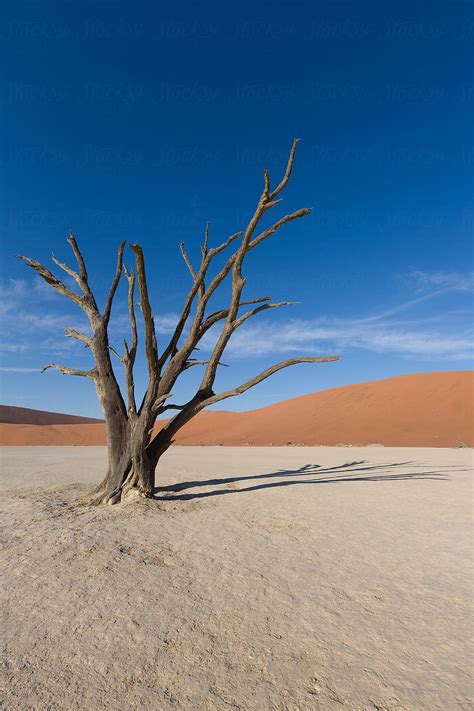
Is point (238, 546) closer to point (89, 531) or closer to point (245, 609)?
point (245, 609)

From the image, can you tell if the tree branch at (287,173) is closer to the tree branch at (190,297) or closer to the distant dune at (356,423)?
the tree branch at (190,297)

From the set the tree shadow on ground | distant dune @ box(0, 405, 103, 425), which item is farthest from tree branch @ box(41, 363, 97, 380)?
distant dune @ box(0, 405, 103, 425)

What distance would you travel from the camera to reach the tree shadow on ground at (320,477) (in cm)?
766

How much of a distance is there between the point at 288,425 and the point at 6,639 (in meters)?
37.4

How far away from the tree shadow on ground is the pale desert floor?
1.44 metres

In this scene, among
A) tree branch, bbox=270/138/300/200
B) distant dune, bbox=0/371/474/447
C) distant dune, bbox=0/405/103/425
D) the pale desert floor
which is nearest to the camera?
the pale desert floor

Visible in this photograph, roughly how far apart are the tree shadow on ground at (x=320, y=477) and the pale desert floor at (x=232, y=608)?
1440 millimetres

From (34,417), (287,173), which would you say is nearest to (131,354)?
(287,173)

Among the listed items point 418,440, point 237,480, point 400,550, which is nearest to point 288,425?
point 418,440

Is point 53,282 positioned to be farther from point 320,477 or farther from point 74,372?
point 320,477

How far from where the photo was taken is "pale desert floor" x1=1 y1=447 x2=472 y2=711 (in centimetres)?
209

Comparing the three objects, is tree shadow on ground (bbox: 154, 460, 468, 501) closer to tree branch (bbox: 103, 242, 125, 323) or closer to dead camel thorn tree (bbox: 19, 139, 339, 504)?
dead camel thorn tree (bbox: 19, 139, 339, 504)

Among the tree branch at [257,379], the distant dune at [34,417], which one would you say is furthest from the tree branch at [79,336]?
the distant dune at [34,417]

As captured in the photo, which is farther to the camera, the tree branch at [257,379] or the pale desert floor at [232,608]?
the tree branch at [257,379]
